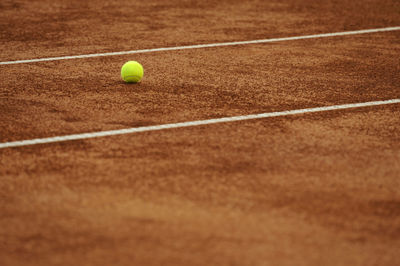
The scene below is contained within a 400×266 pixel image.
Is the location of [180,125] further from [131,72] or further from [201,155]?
[131,72]

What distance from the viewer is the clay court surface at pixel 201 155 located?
2949 millimetres

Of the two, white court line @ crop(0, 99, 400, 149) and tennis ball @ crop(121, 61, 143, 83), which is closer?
white court line @ crop(0, 99, 400, 149)

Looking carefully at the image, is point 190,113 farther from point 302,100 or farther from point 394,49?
point 394,49

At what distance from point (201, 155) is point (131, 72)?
1747 millimetres

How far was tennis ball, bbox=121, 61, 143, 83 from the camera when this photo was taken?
5438 mm

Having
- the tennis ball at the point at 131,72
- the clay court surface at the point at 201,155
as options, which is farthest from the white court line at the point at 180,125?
the tennis ball at the point at 131,72

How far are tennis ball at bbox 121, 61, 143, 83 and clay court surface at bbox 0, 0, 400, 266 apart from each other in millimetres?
87

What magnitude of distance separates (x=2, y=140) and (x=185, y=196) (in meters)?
1.56

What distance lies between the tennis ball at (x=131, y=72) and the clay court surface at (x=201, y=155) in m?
0.09

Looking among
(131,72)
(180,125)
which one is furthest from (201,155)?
(131,72)

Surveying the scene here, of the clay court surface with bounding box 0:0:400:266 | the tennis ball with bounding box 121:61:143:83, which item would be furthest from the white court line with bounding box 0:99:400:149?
the tennis ball with bounding box 121:61:143:83

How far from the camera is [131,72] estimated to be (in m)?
5.45

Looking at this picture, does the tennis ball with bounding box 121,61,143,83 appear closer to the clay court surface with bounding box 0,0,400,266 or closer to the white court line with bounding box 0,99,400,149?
the clay court surface with bounding box 0,0,400,266

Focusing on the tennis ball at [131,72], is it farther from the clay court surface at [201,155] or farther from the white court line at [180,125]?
the white court line at [180,125]
